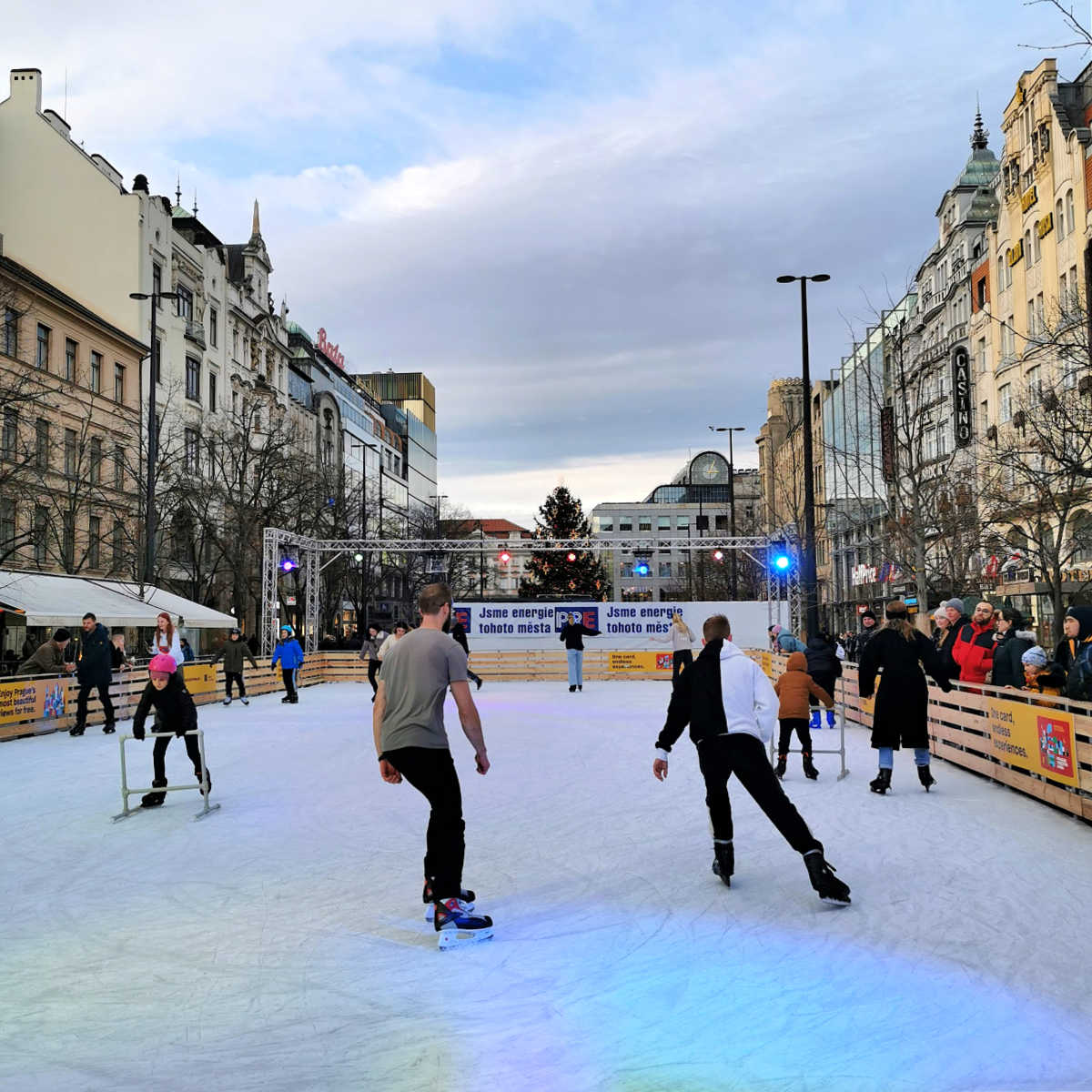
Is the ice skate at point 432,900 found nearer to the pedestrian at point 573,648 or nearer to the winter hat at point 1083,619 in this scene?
the winter hat at point 1083,619

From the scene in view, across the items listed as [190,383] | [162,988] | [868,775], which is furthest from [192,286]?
[162,988]

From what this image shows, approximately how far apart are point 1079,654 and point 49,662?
55.5 feet

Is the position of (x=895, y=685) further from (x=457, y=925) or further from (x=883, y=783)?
(x=457, y=925)

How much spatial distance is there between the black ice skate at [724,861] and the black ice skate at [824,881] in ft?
2.15

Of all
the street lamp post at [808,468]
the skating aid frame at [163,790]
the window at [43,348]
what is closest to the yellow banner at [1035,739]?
the skating aid frame at [163,790]

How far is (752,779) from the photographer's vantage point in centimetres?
644

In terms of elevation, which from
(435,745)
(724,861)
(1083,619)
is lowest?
(724,861)

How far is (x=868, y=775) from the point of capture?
40.5ft

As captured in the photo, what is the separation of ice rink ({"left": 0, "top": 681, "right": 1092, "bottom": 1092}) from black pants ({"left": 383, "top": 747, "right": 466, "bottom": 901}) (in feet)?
1.19

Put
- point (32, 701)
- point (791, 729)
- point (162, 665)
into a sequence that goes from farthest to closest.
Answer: point (32, 701)
point (791, 729)
point (162, 665)

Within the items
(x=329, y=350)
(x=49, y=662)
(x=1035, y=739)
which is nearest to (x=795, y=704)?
(x=1035, y=739)

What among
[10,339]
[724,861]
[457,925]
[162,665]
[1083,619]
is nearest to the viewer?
[457,925]

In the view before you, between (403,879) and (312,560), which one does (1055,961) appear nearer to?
(403,879)

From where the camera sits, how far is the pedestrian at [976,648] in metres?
13.1
